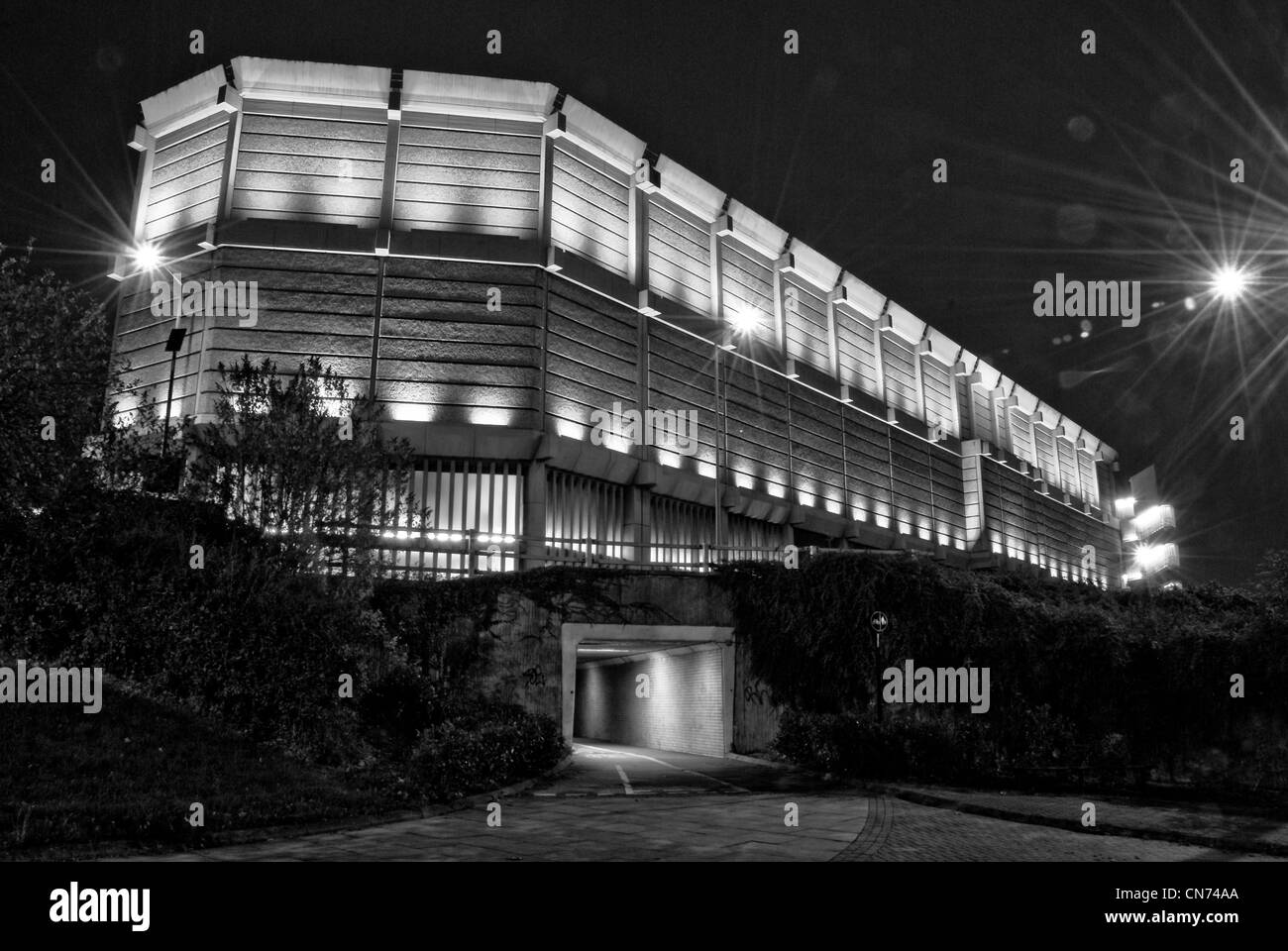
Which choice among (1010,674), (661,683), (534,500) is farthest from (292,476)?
(1010,674)

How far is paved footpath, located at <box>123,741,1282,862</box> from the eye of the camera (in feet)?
32.5

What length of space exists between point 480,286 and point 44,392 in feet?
53.6

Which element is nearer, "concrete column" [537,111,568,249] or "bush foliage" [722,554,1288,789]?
"bush foliage" [722,554,1288,789]

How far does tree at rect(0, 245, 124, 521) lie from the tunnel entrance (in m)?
10.3

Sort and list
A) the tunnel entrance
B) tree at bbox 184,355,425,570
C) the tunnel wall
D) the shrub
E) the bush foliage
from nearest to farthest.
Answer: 1. the shrub
2. tree at bbox 184,355,425,570
3. the bush foliage
4. the tunnel entrance
5. the tunnel wall

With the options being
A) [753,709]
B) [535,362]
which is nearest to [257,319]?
[535,362]

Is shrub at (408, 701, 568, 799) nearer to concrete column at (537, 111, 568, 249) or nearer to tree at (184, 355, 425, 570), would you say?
tree at (184, 355, 425, 570)

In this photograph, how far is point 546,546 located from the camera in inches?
1159

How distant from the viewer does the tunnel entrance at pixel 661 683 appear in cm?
2160

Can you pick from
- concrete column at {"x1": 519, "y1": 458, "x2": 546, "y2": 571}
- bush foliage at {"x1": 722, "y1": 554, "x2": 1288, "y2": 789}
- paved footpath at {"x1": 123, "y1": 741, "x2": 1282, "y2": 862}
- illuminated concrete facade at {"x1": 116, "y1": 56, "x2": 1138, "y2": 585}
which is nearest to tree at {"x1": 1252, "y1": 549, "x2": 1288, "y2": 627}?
bush foliage at {"x1": 722, "y1": 554, "x2": 1288, "y2": 789}

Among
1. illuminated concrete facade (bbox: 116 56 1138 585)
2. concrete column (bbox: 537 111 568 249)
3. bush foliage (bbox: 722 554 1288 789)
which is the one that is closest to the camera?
bush foliage (bbox: 722 554 1288 789)

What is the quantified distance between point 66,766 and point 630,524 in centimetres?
2365
